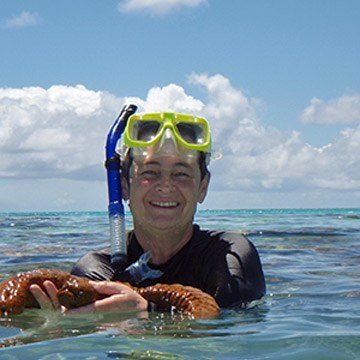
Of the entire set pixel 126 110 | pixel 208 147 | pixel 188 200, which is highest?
pixel 126 110

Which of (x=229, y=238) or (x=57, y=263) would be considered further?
(x=57, y=263)

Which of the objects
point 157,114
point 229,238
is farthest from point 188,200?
point 157,114

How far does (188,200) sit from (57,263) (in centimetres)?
449

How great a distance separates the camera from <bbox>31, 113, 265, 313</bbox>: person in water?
191 inches

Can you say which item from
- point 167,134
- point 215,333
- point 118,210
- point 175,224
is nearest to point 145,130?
point 167,134

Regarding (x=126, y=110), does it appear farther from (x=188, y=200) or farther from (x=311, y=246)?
(x=311, y=246)

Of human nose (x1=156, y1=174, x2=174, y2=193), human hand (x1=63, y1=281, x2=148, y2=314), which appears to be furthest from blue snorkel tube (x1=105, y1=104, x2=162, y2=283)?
human hand (x1=63, y1=281, x2=148, y2=314)

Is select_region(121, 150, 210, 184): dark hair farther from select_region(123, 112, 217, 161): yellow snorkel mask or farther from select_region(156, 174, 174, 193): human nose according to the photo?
select_region(156, 174, 174, 193): human nose

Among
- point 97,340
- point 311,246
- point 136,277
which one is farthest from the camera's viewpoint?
point 311,246

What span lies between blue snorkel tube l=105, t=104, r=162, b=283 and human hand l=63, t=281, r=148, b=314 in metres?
0.60

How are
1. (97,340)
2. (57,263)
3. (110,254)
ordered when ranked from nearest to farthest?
(97,340) < (110,254) < (57,263)

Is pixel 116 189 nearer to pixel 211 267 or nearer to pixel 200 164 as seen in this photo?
pixel 200 164

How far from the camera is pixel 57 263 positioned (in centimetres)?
909

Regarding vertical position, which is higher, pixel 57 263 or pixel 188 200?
pixel 188 200
